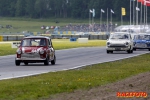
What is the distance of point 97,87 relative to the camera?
1861 centimetres

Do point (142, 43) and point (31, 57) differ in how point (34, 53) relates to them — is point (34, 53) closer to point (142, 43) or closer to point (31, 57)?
point (31, 57)

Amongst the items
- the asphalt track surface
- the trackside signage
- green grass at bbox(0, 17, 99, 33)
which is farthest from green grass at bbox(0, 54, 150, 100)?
green grass at bbox(0, 17, 99, 33)

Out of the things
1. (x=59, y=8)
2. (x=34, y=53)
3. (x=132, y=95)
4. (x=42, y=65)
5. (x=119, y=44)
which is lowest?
(x=42, y=65)

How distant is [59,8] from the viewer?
169 m

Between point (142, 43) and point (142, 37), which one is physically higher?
point (142, 37)

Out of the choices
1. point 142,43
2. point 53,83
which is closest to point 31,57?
point 53,83

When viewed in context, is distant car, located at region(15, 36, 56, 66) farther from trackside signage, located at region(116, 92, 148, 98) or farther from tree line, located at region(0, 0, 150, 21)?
tree line, located at region(0, 0, 150, 21)

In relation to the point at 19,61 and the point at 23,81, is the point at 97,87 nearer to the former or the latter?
the point at 23,81

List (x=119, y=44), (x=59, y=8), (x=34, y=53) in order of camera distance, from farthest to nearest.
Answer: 1. (x=59, y=8)
2. (x=119, y=44)
3. (x=34, y=53)

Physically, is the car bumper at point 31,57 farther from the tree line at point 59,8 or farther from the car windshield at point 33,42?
the tree line at point 59,8

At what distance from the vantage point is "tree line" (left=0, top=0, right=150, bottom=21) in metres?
162

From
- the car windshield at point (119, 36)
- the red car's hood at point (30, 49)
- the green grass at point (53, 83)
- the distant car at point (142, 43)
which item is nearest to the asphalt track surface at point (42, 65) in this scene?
A: the red car's hood at point (30, 49)

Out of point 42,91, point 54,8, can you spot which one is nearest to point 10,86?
point 42,91

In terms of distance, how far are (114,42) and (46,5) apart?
421 feet
